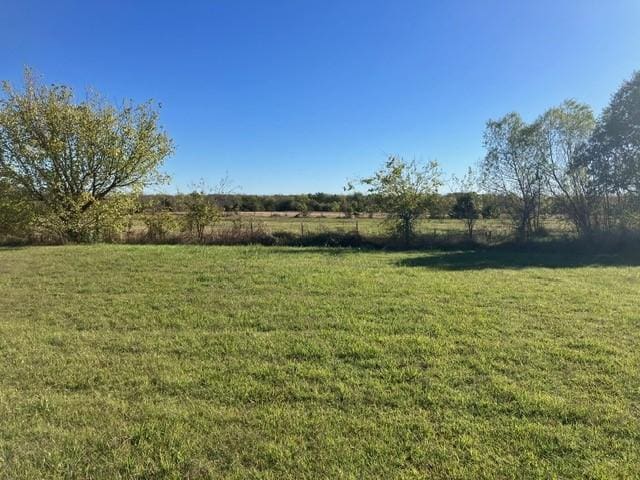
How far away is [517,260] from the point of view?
1127 cm

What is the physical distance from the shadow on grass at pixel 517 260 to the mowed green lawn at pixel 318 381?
118 inches

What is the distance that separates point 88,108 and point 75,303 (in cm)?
1202

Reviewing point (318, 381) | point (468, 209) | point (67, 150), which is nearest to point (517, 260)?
point (468, 209)

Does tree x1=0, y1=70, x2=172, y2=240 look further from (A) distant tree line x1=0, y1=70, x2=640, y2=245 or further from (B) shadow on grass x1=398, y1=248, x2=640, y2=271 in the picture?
(B) shadow on grass x1=398, y1=248, x2=640, y2=271

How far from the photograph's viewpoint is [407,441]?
2.49m

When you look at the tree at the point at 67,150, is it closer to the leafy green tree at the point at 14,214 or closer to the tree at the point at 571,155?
the leafy green tree at the point at 14,214

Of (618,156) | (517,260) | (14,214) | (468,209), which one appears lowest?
(517,260)

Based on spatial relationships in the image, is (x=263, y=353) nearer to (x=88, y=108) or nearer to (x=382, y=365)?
(x=382, y=365)

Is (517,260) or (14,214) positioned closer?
(517,260)

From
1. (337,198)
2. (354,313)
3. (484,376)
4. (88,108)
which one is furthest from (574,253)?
(337,198)

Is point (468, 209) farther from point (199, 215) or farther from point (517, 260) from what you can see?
point (199, 215)

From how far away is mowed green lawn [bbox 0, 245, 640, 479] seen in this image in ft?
7.72

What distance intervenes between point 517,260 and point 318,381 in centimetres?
983

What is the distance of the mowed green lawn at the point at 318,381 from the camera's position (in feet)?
7.72
